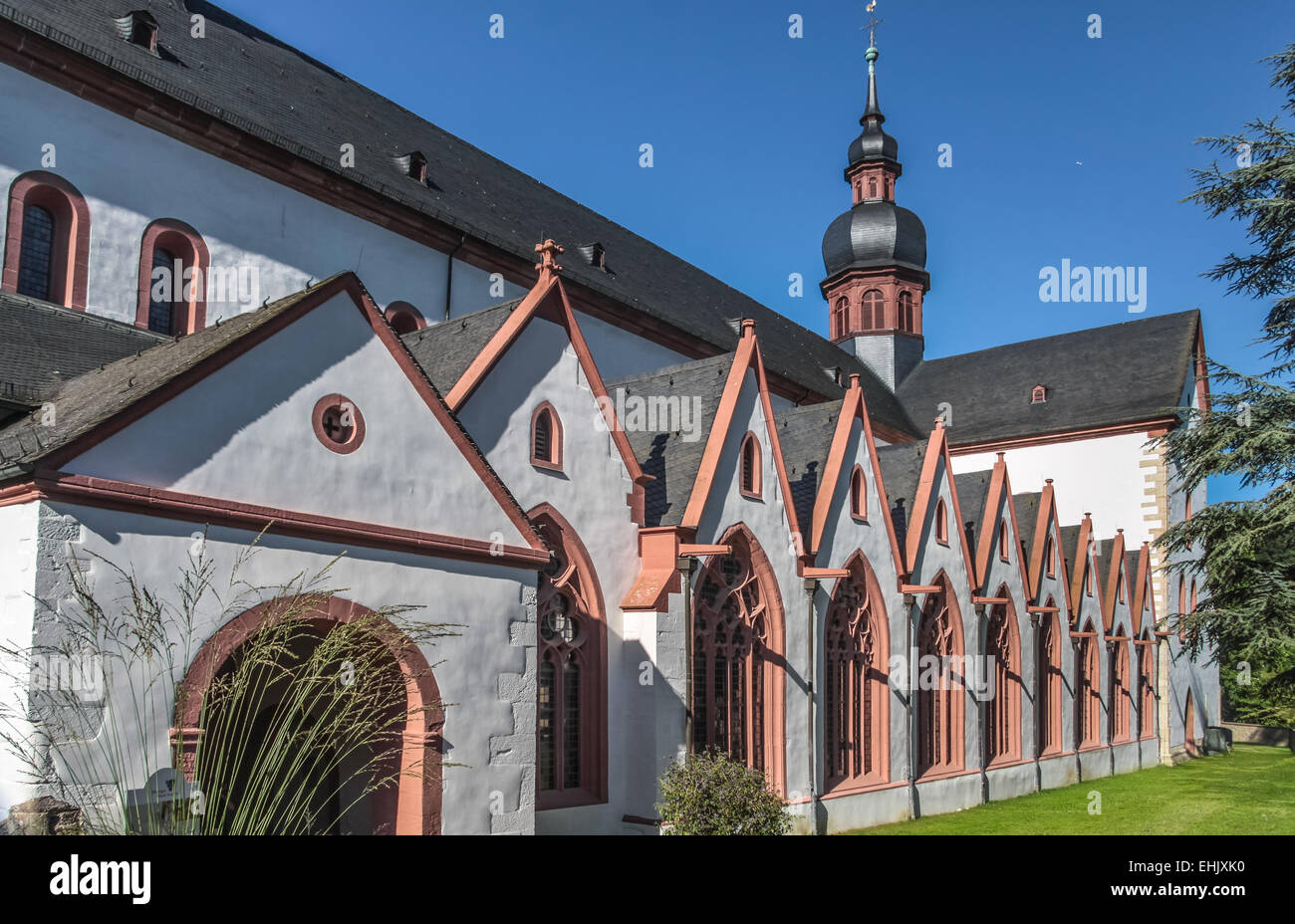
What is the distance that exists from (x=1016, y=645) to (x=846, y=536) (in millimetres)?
10578

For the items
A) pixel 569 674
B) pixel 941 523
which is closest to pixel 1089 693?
pixel 941 523

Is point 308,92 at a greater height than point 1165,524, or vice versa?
point 308,92

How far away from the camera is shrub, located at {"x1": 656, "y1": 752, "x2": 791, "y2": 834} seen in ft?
45.4

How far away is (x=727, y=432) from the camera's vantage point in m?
18.0

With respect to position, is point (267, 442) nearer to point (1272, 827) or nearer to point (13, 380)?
point (13, 380)

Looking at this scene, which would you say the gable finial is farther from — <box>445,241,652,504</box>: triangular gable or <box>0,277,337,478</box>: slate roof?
<box>0,277,337,478</box>: slate roof

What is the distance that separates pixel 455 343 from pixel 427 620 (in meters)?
5.10

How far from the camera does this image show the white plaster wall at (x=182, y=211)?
52.2 ft

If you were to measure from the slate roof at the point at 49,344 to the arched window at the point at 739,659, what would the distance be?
8.60m

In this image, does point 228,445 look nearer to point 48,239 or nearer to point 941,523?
point 48,239

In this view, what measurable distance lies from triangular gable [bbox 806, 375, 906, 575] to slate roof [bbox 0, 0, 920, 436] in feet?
20.2

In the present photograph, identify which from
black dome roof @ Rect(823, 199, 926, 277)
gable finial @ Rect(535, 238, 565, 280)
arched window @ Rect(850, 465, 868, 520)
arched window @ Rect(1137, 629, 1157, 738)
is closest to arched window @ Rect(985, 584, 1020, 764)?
arched window @ Rect(850, 465, 868, 520)
